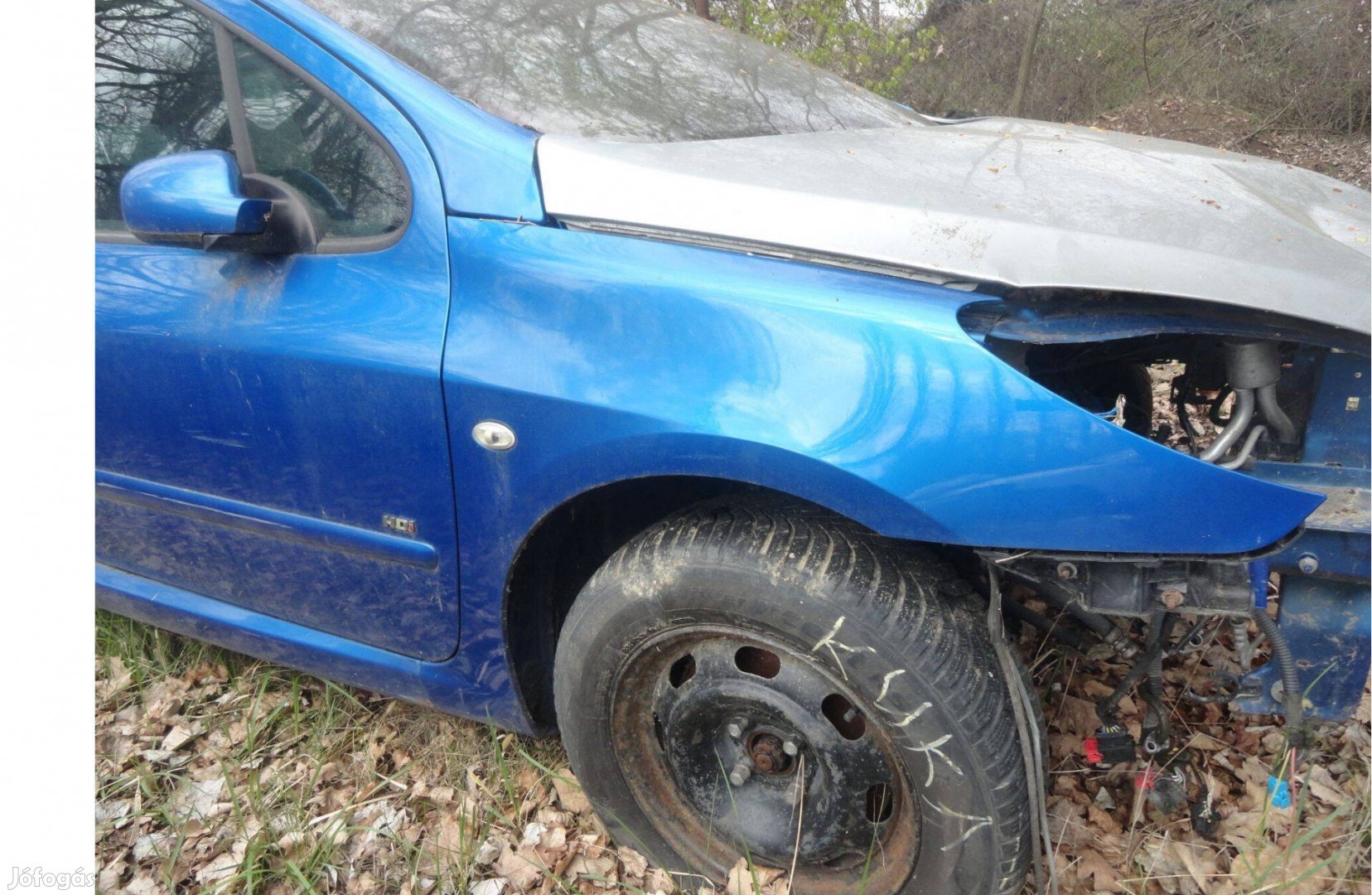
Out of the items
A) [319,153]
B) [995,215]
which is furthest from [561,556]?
[995,215]

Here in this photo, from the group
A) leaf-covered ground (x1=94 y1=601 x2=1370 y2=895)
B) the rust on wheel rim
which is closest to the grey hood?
the rust on wheel rim

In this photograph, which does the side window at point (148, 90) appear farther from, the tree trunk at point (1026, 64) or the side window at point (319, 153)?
the tree trunk at point (1026, 64)

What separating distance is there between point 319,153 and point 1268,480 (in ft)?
5.56

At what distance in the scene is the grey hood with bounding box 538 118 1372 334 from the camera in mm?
1323

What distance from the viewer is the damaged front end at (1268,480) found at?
51.9 inches

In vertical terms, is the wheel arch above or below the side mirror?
below

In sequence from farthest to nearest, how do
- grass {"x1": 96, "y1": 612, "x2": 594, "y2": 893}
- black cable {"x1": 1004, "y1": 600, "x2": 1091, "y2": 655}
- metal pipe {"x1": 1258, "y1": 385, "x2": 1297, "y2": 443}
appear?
grass {"x1": 96, "y1": 612, "x2": 594, "y2": 893} < black cable {"x1": 1004, "y1": 600, "x2": 1091, "y2": 655} < metal pipe {"x1": 1258, "y1": 385, "x2": 1297, "y2": 443}

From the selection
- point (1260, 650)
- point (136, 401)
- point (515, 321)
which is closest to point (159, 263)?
point (136, 401)

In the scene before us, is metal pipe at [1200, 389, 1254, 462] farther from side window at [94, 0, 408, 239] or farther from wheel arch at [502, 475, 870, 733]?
side window at [94, 0, 408, 239]

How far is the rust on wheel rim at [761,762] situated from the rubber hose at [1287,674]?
1.99 ft

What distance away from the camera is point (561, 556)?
1812mm

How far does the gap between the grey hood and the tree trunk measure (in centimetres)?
668

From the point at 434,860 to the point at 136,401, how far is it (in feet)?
3.73

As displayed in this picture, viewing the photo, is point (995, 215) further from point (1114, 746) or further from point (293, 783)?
point (293, 783)
